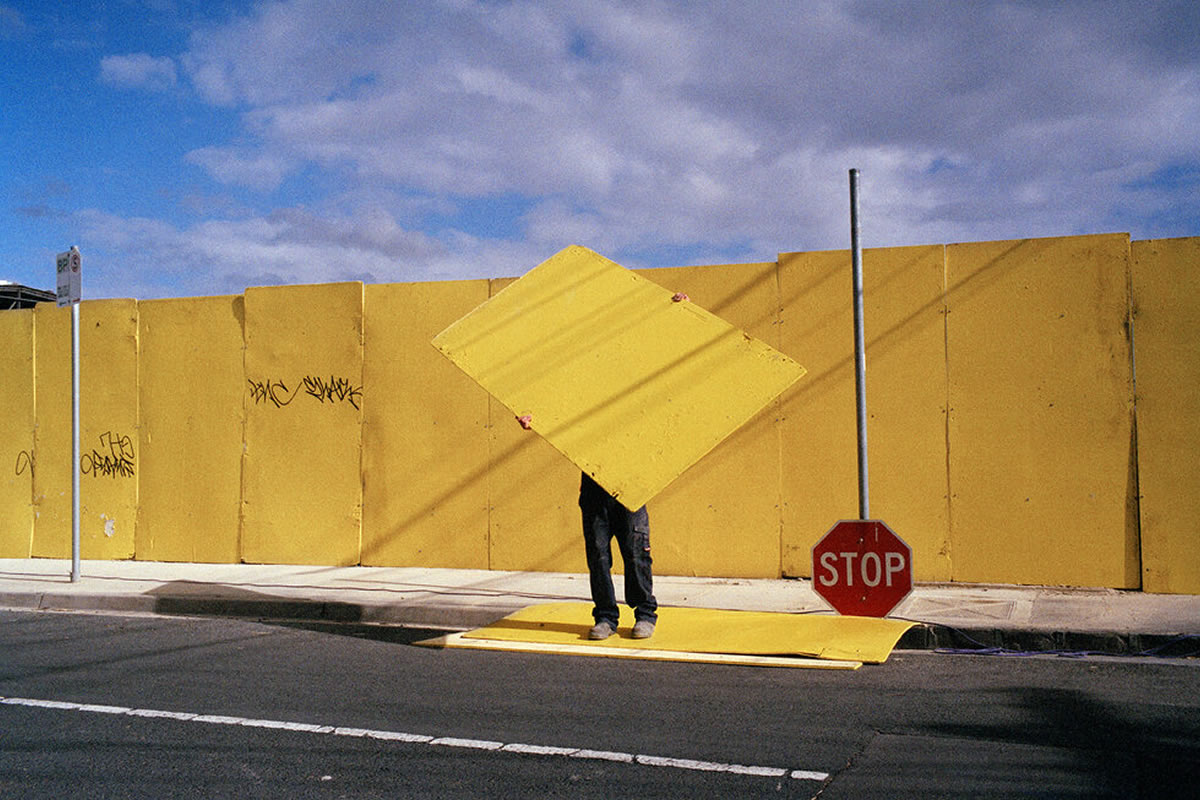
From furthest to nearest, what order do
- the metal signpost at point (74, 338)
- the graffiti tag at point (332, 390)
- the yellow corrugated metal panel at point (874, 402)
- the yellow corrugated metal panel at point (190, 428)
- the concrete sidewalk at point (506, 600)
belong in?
the yellow corrugated metal panel at point (190, 428), the graffiti tag at point (332, 390), the metal signpost at point (74, 338), the yellow corrugated metal panel at point (874, 402), the concrete sidewalk at point (506, 600)

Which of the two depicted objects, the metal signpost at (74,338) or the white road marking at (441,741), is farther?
the metal signpost at (74,338)

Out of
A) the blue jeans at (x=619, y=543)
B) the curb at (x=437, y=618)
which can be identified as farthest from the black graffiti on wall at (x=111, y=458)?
the blue jeans at (x=619, y=543)

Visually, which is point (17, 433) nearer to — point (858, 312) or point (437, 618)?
point (437, 618)

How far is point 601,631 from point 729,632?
0.82m

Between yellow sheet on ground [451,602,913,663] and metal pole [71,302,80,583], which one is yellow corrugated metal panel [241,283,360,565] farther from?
yellow sheet on ground [451,602,913,663]

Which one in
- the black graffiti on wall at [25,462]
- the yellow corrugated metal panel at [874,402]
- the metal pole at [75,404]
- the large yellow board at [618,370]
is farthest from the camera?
the black graffiti on wall at [25,462]

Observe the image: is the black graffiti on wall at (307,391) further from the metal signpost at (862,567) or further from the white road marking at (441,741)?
the metal signpost at (862,567)

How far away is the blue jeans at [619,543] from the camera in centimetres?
641

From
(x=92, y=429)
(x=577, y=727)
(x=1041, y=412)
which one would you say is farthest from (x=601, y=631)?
(x=92, y=429)

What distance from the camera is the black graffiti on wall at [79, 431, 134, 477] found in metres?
10.8

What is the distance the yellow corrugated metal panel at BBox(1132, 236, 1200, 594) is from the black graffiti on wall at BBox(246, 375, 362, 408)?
22.5ft

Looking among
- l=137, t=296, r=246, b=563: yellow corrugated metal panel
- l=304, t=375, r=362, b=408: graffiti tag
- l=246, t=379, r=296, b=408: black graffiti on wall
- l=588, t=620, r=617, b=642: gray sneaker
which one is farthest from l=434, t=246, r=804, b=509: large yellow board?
l=137, t=296, r=246, b=563: yellow corrugated metal panel

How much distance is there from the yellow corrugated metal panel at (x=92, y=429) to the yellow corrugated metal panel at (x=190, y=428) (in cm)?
17

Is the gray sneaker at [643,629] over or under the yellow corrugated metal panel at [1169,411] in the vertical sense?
under
